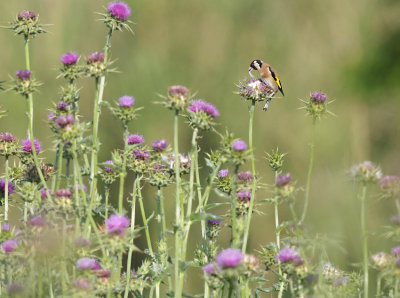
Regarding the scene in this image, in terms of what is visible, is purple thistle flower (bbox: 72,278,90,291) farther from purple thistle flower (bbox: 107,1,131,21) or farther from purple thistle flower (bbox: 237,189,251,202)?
purple thistle flower (bbox: 107,1,131,21)

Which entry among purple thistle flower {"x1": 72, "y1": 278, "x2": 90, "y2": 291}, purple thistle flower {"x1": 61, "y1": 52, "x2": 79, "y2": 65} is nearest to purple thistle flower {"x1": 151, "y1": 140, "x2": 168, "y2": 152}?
purple thistle flower {"x1": 61, "y1": 52, "x2": 79, "y2": 65}

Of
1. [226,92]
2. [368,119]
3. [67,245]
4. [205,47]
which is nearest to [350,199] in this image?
[368,119]

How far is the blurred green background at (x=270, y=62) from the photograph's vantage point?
4516 mm

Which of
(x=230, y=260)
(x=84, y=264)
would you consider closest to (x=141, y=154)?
(x=84, y=264)

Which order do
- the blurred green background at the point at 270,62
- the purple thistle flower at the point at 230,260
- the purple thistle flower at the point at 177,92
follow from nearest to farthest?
the purple thistle flower at the point at 230,260
the purple thistle flower at the point at 177,92
the blurred green background at the point at 270,62

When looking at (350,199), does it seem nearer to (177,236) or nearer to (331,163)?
(331,163)

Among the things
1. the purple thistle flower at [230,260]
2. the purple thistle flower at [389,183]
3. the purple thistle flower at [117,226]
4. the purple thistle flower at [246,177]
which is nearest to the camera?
the purple thistle flower at [230,260]

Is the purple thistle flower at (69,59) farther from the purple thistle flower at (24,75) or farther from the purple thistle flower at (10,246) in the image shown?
the purple thistle flower at (10,246)

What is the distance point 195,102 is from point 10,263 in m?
0.76

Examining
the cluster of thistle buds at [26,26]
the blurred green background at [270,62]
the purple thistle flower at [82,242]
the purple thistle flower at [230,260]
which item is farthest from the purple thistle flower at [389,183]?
the blurred green background at [270,62]

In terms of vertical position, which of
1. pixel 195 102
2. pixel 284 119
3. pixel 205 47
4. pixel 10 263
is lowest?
pixel 10 263

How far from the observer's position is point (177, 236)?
1.93 m

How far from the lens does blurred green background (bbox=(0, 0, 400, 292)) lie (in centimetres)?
452

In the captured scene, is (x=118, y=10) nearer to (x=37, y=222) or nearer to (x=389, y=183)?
(x=37, y=222)
